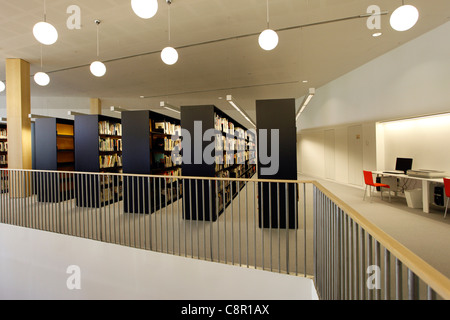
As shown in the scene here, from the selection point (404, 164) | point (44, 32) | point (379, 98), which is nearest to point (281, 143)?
point (44, 32)

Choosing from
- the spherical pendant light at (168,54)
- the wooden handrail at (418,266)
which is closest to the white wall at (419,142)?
the wooden handrail at (418,266)

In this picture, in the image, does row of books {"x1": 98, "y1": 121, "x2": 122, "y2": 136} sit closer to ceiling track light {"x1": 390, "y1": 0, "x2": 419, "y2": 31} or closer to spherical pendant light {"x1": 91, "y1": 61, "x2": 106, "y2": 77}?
spherical pendant light {"x1": 91, "y1": 61, "x2": 106, "y2": 77}

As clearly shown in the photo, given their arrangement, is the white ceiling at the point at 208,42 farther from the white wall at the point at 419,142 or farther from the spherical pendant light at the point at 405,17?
the white wall at the point at 419,142

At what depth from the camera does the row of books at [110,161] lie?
19.1 ft

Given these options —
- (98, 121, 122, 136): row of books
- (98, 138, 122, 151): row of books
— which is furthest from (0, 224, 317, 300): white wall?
(98, 121, 122, 136): row of books

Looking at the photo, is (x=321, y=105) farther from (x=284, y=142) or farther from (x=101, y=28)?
(x=101, y=28)

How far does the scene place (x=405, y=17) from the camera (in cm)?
277

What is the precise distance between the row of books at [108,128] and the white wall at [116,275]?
2711mm

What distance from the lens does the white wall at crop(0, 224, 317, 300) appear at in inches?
107

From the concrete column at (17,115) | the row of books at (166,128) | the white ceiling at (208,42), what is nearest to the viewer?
the white ceiling at (208,42)

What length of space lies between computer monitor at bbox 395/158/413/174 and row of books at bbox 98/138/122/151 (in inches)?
300

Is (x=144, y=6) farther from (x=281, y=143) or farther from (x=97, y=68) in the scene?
(x=281, y=143)

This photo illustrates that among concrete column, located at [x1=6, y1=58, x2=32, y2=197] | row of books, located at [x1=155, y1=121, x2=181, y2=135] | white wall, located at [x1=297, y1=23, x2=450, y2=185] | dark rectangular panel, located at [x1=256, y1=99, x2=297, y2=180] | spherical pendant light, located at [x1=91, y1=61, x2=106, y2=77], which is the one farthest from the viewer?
concrete column, located at [x1=6, y1=58, x2=32, y2=197]

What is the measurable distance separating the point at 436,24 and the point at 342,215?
5.72 m
